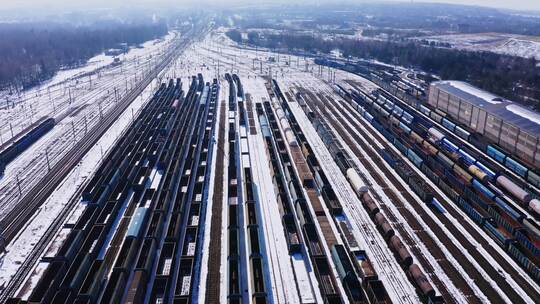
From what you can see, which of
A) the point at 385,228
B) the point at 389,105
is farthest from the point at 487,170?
the point at 389,105

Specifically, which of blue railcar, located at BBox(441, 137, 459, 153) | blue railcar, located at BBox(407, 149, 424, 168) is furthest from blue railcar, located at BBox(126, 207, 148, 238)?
blue railcar, located at BBox(441, 137, 459, 153)

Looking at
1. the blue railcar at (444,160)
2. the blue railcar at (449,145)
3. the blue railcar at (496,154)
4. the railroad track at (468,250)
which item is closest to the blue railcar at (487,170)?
the blue railcar at (444,160)

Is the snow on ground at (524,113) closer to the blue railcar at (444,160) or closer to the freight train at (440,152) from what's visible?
the freight train at (440,152)

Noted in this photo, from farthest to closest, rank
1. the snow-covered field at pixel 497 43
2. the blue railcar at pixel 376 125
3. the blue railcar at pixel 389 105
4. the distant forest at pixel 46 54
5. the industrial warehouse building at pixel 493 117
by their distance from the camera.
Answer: the snow-covered field at pixel 497 43
the distant forest at pixel 46 54
the blue railcar at pixel 389 105
the blue railcar at pixel 376 125
the industrial warehouse building at pixel 493 117

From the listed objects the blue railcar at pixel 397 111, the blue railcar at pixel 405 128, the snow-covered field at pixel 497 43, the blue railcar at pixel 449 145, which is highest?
the snow-covered field at pixel 497 43

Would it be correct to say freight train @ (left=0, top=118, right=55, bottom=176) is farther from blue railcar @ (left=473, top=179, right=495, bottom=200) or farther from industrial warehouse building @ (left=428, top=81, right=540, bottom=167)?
industrial warehouse building @ (left=428, top=81, right=540, bottom=167)

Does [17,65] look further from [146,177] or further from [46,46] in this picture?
[146,177]

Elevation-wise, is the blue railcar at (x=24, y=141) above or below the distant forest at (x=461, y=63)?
below
